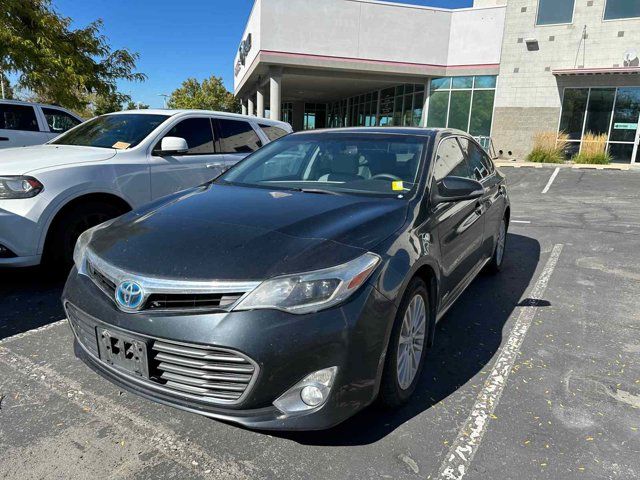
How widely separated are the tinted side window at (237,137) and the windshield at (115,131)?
780mm

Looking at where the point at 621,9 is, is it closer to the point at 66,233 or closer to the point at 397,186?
the point at 397,186

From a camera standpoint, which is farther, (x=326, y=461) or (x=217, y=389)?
(x=326, y=461)

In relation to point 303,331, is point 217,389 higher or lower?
lower

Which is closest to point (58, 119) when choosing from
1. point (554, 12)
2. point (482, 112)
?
point (482, 112)

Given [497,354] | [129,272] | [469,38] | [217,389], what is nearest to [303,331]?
[217,389]

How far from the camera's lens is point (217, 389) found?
2.07m

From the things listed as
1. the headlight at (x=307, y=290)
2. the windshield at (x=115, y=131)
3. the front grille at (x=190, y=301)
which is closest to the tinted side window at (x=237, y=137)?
the windshield at (x=115, y=131)

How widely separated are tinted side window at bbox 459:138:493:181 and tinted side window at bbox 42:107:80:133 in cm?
850

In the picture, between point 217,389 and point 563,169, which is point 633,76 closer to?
point 563,169

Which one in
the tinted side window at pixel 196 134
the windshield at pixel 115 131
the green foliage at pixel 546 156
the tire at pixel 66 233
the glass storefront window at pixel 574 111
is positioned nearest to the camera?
the tire at pixel 66 233

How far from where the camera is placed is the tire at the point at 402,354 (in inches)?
94.5

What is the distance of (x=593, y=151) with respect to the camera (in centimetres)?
1822

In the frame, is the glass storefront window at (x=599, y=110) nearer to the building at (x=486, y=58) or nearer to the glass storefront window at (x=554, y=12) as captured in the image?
the building at (x=486, y=58)

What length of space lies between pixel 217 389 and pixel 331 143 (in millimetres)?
2347
